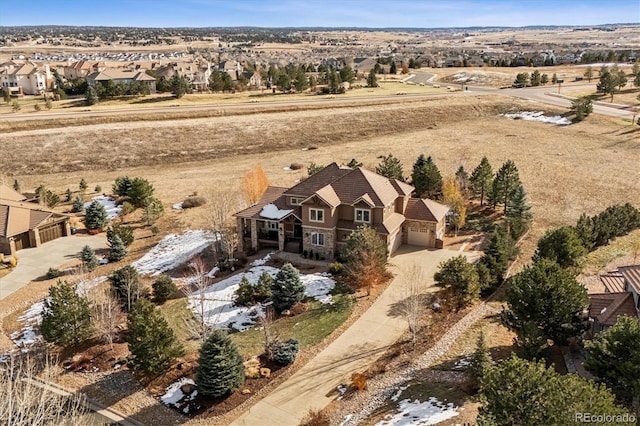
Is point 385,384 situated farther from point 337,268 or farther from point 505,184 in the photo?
point 505,184

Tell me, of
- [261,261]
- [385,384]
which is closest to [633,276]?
[385,384]

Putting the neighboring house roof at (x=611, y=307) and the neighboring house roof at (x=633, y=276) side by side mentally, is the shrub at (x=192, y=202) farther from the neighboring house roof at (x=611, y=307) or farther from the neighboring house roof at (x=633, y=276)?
the neighboring house roof at (x=633, y=276)

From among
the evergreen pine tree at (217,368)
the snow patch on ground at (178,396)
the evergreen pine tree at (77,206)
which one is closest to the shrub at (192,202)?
the evergreen pine tree at (77,206)

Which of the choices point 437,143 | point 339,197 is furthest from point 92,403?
point 437,143

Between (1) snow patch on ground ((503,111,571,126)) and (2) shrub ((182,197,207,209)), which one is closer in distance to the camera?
(2) shrub ((182,197,207,209))

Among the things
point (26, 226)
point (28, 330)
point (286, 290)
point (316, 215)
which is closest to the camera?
point (28, 330)

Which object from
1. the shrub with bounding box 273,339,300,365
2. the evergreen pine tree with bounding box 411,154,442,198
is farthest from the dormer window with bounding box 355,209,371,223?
the shrub with bounding box 273,339,300,365

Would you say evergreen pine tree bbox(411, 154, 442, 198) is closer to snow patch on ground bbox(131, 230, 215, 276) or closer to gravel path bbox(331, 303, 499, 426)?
snow patch on ground bbox(131, 230, 215, 276)
